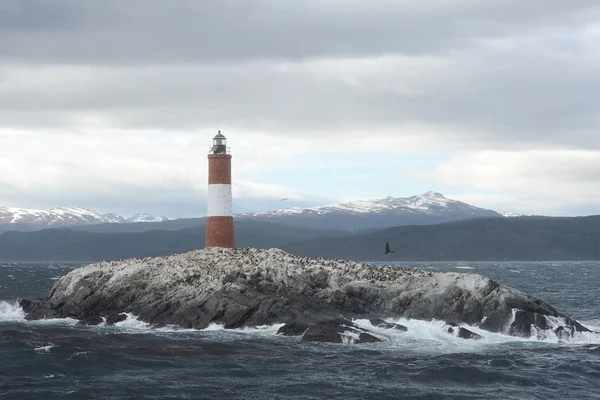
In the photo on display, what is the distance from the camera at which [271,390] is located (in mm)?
35375

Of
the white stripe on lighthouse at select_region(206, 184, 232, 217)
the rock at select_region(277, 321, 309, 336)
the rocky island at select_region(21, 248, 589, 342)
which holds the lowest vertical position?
the rock at select_region(277, 321, 309, 336)

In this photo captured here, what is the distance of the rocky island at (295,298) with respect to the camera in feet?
176

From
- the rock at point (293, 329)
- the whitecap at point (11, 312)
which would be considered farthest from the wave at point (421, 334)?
the whitecap at point (11, 312)

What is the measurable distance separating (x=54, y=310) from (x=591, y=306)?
44966 millimetres

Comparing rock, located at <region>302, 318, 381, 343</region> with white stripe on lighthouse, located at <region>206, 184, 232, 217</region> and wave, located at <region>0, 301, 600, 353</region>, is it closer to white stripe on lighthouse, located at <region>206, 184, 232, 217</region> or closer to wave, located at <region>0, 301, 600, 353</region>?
wave, located at <region>0, 301, 600, 353</region>

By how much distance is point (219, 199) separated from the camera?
71.6 metres

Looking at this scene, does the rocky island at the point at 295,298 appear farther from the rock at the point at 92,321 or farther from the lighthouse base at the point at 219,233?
the lighthouse base at the point at 219,233

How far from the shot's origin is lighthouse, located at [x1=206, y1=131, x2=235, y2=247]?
234 ft

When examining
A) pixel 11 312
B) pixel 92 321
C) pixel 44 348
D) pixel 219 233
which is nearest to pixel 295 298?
pixel 92 321

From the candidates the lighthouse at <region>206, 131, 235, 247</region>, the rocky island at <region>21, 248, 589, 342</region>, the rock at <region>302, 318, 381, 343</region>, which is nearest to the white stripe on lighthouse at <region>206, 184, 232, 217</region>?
the lighthouse at <region>206, 131, 235, 247</region>

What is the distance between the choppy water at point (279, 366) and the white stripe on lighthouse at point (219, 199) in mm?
18357

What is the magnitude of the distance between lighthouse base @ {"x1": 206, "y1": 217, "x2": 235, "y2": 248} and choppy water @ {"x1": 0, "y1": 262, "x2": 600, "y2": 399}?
18.1m

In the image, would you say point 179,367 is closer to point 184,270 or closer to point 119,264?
point 184,270

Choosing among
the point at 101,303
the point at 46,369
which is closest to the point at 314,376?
the point at 46,369
